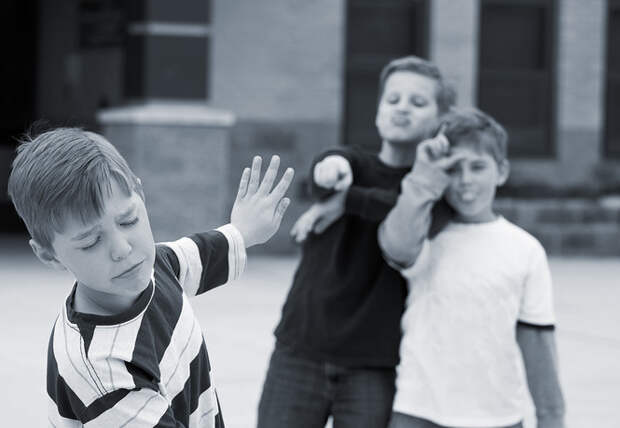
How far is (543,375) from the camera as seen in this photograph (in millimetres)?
2969

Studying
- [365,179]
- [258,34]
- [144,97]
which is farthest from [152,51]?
[365,179]

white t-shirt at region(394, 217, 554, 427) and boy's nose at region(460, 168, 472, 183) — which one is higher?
boy's nose at region(460, 168, 472, 183)

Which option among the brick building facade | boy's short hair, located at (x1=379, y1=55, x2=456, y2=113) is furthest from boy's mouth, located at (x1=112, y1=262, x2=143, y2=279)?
the brick building facade

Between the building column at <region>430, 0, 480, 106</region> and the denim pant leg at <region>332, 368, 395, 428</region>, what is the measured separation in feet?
37.2

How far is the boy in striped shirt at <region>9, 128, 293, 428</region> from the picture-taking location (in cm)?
191

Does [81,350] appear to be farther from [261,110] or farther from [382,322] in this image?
[261,110]

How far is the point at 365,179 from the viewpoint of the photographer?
3318mm

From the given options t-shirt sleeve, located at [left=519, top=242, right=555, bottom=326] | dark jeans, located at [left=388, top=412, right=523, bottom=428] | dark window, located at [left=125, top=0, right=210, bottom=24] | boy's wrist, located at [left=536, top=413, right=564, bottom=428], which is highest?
dark window, located at [left=125, top=0, right=210, bottom=24]

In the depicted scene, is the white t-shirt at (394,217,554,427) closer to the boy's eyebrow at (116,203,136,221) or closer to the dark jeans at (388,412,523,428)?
the dark jeans at (388,412,523,428)

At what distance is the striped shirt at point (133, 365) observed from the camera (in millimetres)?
1949

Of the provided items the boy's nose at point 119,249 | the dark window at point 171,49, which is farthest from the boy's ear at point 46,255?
the dark window at point 171,49

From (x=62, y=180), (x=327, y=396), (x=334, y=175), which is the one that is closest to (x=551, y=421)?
(x=327, y=396)

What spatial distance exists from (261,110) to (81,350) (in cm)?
1184

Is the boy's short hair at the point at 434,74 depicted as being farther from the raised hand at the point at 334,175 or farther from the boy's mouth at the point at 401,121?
the raised hand at the point at 334,175
